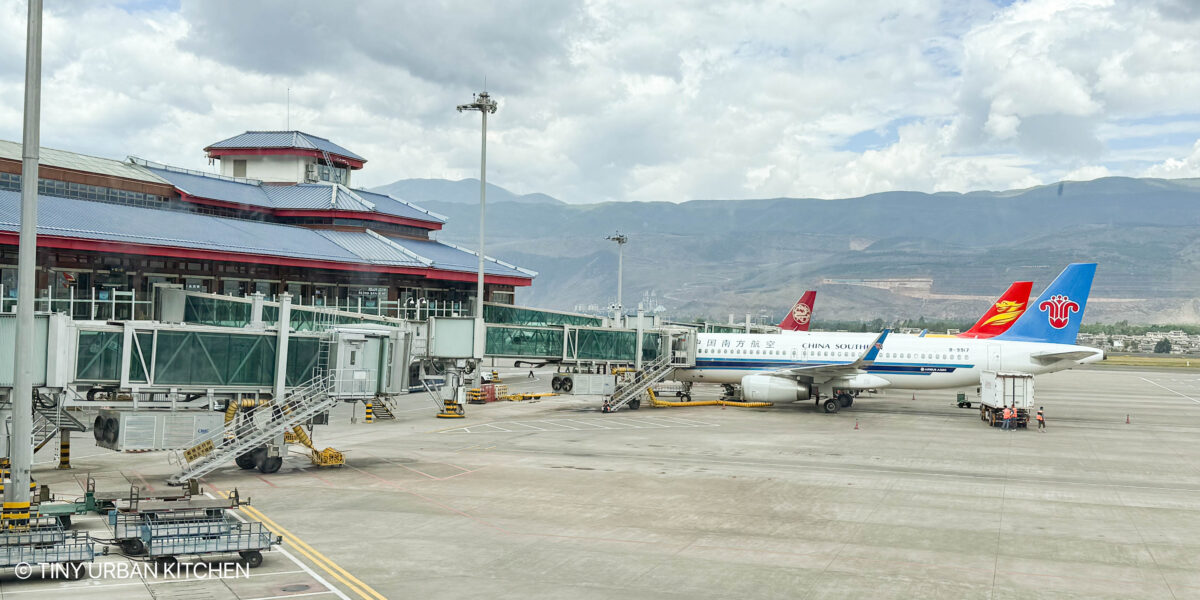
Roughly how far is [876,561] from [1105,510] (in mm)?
11065

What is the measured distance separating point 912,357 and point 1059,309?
9688mm

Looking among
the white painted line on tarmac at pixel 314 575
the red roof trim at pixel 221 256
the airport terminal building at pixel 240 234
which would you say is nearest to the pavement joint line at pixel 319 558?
the white painted line on tarmac at pixel 314 575

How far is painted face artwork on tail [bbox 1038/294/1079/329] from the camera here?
58719 millimetres

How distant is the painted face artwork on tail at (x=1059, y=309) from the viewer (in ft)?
193

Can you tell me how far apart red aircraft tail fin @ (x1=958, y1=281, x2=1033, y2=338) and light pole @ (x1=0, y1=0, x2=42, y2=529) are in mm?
72072

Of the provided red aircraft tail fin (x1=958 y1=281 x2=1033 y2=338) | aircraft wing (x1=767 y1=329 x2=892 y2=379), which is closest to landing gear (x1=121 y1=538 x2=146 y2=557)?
aircraft wing (x1=767 y1=329 x2=892 y2=379)

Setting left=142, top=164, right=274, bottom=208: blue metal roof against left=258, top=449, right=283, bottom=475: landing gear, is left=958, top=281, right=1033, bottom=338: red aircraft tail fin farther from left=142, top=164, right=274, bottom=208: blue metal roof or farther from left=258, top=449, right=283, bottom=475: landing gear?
left=258, top=449, right=283, bottom=475: landing gear

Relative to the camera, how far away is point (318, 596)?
18297 mm

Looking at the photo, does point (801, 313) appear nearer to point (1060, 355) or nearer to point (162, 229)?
point (1060, 355)

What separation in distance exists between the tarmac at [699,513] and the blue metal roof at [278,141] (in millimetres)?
40768

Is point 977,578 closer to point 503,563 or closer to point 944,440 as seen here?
point 503,563

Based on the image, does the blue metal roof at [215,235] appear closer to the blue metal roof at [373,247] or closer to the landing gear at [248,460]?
the blue metal roof at [373,247]

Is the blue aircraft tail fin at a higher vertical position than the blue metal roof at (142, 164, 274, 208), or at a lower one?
lower

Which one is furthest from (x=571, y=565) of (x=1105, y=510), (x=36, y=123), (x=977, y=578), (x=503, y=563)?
(x=1105, y=510)
